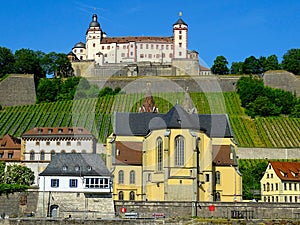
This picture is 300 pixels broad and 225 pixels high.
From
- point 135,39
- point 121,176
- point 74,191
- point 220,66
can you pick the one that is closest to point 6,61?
point 135,39

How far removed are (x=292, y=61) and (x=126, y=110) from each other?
185 ft

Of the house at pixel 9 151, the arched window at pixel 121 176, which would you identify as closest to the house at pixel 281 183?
the arched window at pixel 121 176

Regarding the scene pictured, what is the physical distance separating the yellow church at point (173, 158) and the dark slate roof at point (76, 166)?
7458 mm

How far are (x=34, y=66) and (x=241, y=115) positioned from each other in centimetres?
5951

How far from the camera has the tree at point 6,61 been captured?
159875 mm

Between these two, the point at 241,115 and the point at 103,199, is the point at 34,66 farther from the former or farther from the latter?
the point at 103,199

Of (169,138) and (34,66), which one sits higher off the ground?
(34,66)

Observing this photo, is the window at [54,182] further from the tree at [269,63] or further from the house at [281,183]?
the tree at [269,63]

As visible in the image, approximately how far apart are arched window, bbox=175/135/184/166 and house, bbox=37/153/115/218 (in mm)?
8949

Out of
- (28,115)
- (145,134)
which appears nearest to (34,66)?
(28,115)

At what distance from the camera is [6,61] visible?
162875 millimetres

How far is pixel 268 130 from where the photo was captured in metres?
119

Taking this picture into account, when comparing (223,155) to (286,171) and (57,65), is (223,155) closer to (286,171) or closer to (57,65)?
(286,171)

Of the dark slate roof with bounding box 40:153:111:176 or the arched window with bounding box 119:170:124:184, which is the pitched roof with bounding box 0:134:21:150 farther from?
the dark slate roof with bounding box 40:153:111:176
